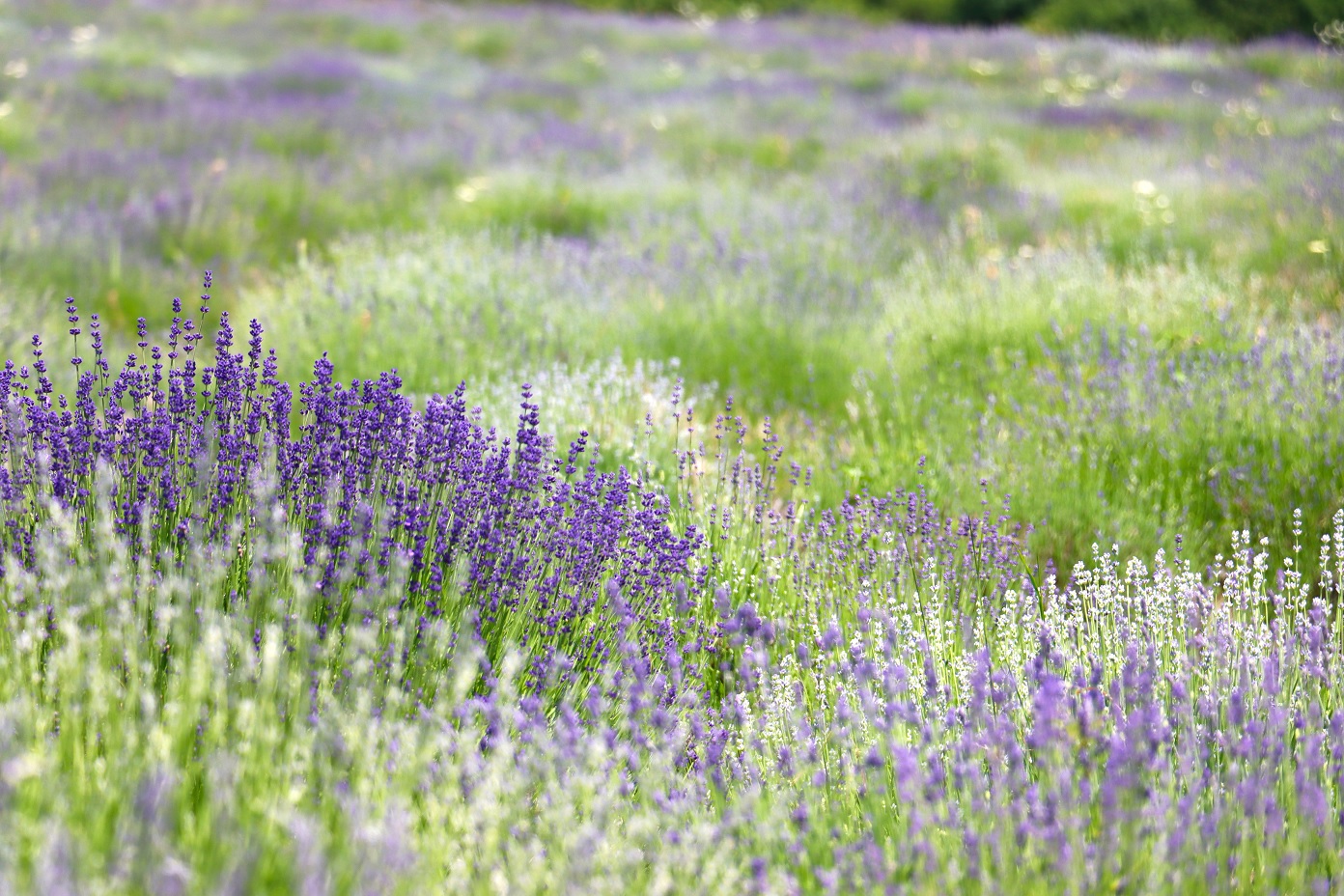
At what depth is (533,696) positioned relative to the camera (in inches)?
73.5

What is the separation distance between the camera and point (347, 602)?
2.08m

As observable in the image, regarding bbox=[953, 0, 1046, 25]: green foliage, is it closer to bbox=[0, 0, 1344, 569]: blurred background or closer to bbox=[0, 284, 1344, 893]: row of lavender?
bbox=[0, 0, 1344, 569]: blurred background

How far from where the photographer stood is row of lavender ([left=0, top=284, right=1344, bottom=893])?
145cm

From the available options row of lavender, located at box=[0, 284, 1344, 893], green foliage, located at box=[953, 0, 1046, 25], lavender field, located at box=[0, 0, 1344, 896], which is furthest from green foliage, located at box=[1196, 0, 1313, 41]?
row of lavender, located at box=[0, 284, 1344, 893]

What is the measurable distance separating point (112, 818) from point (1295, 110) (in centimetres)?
1015

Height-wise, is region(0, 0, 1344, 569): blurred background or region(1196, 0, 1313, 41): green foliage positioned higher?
region(1196, 0, 1313, 41): green foliage

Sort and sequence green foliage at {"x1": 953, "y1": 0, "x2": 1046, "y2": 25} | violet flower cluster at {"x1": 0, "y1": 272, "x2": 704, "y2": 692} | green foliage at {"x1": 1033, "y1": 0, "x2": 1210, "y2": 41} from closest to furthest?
1. violet flower cluster at {"x1": 0, "y1": 272, "x2": 704, "y2": 692}
2. green foliage at {"x1": 1033, "y1": 0, "x2": 1210, "y2": 41}
3. green foliage at {"x1": 953, "y1": 0, "x2": 1046, "y2": 25}

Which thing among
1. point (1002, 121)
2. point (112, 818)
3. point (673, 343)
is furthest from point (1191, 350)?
point (1002, 121)

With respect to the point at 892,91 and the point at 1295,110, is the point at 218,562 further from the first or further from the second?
the point at 892,91

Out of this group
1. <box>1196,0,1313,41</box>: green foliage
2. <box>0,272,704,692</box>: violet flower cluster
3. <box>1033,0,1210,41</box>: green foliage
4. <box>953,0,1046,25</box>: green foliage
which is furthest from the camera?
<box>953,0,1046,25</box>: green foliage

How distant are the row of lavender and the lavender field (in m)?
0.02

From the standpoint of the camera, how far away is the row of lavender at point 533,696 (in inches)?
56.9

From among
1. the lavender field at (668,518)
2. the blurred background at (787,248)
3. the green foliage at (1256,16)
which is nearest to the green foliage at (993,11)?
the green foliage at (1256,16)

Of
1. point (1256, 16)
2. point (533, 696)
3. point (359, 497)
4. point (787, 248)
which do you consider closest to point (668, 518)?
point (359, 497)
